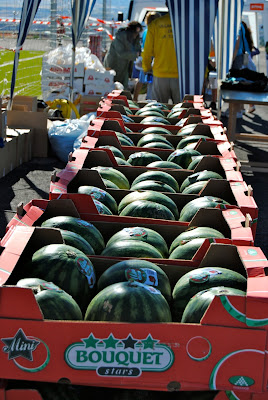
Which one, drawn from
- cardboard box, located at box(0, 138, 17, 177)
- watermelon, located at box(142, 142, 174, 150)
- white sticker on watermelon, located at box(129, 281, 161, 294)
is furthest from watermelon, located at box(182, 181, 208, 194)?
cardboard box, located at box(0, 138, 17, 177)

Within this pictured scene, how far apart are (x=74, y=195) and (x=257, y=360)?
1.52 metres

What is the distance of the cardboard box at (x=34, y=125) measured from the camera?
27.8ft

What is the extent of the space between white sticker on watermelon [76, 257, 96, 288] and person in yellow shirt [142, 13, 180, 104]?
24.5ft

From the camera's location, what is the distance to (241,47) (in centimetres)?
1225

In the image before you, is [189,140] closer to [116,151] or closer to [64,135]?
[116,151]

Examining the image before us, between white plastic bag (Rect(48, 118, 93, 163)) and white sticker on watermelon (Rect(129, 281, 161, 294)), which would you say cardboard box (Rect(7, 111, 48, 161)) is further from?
white sticker on watermelon (Rect(129, 281, 161, 294))

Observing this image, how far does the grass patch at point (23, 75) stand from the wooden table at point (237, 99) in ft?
14.6

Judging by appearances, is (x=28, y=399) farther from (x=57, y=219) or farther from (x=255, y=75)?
(x=255, y=75)

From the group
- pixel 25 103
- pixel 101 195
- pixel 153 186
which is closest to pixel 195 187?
pixel 153 186

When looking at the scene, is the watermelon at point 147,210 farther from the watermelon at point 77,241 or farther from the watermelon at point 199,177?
the watermelon at point 199,177

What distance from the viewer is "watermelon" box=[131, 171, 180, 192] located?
409 cm

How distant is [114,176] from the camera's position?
4098 millimetres

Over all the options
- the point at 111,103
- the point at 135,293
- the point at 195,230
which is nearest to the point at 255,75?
the point at 111,103

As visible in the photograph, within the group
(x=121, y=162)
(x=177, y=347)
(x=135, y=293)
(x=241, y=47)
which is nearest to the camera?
(x=177, y=347)
